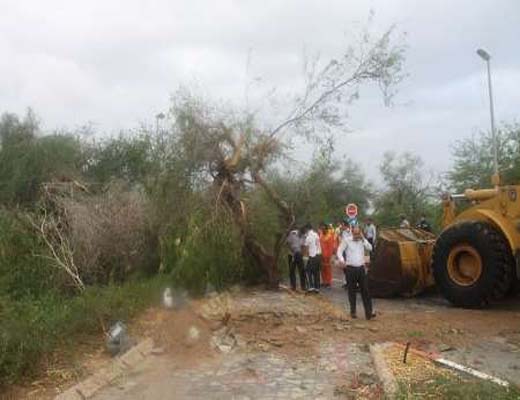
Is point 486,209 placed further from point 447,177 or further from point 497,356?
point 447,177

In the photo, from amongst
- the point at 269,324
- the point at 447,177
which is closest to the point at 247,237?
the point at 269,324

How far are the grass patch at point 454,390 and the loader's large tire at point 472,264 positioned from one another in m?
5.08

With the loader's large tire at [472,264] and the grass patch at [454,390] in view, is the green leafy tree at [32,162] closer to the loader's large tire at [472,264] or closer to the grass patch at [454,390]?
the loader's large tire at [472,264]

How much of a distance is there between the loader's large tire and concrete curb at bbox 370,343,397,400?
11.2 ft

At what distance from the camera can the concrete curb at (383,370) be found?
7.19m

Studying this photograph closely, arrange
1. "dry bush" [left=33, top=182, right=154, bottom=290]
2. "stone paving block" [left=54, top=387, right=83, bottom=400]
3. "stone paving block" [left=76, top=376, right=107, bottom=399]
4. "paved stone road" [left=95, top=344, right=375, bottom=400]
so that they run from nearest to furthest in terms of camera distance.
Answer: "stone paving block" [left=54, top=387, right=83, bottom=400], "paved stone road" [left=95, top=344, right=375, bottom=400], "stone paving block" [left=76, top=376, right=107, bottom=399], "dry bush" [left=33, top=182, right=154, bottom=290]

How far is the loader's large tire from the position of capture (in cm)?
1218

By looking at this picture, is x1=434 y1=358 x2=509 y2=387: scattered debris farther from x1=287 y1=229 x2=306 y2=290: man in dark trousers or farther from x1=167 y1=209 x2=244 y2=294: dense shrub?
x1=287 y1=229 x2=306 y2=290: man in dark trousers

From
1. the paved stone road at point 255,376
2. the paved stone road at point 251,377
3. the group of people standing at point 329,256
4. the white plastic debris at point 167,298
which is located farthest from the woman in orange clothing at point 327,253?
the paved stone road at point 251,377

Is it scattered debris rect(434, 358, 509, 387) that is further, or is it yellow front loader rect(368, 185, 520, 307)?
yellow front loader rect(368, 185, 520, 307)

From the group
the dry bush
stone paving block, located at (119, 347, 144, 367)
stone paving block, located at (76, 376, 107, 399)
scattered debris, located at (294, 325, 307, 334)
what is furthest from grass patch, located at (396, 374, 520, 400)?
the dry bush

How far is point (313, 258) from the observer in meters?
16.2

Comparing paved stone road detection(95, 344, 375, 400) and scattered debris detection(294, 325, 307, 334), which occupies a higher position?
scattered debris detection(294, 325, 307, 334)

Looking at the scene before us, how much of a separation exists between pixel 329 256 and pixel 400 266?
4.03 metres
